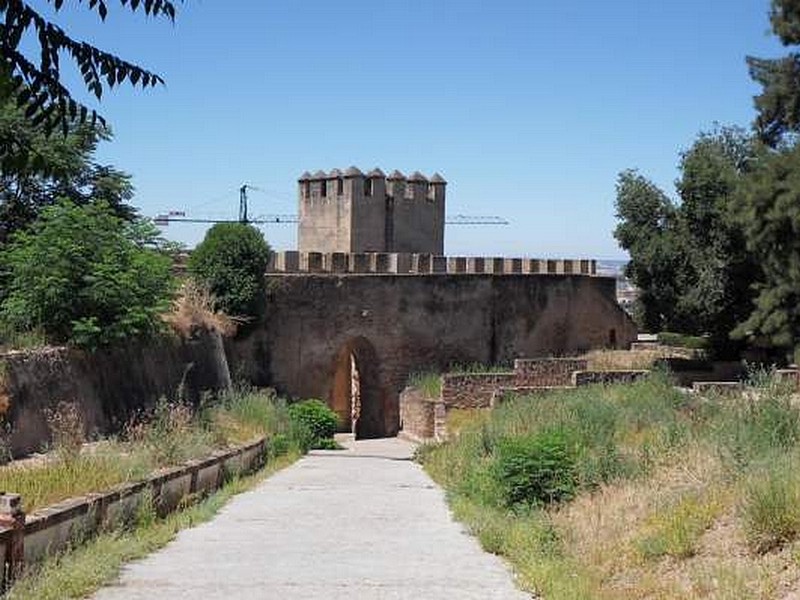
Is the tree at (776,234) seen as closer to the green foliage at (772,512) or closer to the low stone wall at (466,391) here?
the low stone wall at (466,391)

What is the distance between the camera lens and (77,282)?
15312mm

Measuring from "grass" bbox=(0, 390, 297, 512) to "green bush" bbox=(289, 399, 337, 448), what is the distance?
485 cm

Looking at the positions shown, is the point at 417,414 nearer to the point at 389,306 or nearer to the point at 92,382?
the point at 389,306

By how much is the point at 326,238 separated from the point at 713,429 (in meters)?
27.2

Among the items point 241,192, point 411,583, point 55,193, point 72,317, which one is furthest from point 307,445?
point 241,192

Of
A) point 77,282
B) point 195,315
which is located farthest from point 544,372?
point 77,282

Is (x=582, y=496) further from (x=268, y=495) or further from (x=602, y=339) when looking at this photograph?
(x=602, y=339)

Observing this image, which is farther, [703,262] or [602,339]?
[602,339]

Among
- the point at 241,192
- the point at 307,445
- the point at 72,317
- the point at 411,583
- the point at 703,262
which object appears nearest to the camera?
the point at 411,583

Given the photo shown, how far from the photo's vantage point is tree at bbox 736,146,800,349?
22.8 meters

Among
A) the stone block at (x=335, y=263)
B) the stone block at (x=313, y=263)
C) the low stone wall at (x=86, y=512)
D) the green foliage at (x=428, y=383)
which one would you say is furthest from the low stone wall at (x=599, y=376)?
the low stone wall at (x=86, y=512)

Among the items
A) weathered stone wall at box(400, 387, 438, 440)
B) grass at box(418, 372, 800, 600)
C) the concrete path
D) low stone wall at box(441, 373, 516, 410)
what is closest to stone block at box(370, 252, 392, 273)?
weathered stone wall at box(400, 387, 438, 440)

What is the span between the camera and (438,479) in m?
16.1

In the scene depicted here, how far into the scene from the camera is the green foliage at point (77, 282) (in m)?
14.9
